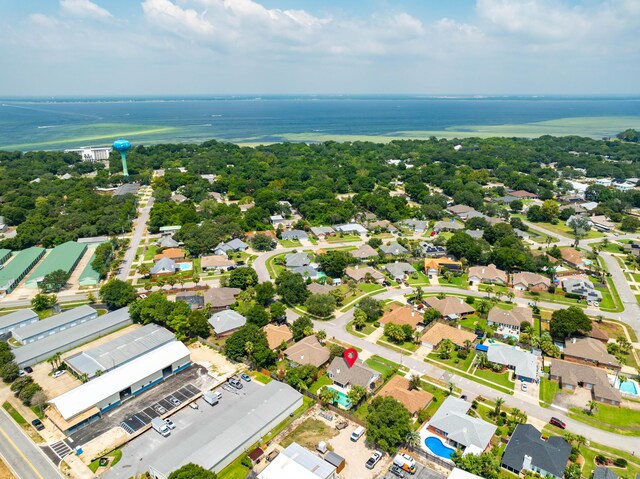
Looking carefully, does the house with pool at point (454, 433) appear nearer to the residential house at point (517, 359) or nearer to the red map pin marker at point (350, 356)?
the residential house at point (517, 359)

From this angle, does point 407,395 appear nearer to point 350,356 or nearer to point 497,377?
point 350,356

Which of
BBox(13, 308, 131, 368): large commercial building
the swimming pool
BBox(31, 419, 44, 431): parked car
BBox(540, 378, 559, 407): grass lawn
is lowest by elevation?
BBox(31, 419, 44, 431): parked car

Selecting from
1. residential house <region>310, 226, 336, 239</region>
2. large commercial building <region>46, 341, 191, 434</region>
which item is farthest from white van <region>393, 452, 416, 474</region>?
residential house <region>310, 226, 336, 239</region>

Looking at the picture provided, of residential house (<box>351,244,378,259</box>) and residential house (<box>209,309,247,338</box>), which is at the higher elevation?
residential house (<box>351,244,378,259</box>)

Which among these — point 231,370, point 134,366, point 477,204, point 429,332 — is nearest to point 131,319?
point 134,366

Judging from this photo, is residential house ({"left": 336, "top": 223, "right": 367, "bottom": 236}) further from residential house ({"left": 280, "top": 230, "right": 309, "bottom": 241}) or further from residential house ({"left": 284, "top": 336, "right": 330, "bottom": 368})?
residential house ({"left": 284, "top": 336, "right": 330, "bottom": 368})

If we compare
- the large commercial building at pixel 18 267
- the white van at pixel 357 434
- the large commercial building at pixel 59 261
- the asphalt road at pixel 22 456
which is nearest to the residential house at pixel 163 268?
the large commercial building at pixel 59 261
